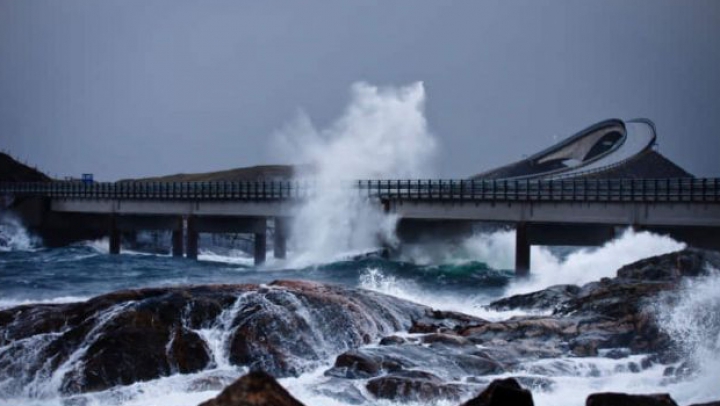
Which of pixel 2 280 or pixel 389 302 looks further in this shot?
pixel 2 280

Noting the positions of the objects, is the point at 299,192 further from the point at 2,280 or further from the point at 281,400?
the point at 281,400

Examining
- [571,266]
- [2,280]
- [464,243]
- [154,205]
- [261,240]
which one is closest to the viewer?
[2,280]

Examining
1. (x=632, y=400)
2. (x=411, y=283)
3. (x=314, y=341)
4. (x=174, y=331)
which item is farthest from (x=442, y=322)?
(x=411, y=283)

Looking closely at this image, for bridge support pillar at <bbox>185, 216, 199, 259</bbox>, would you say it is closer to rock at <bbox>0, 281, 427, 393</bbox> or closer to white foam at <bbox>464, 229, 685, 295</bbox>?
white foam at <bbox>464, 229, 685, 295</bbox>

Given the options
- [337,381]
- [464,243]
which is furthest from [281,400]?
[464,243]

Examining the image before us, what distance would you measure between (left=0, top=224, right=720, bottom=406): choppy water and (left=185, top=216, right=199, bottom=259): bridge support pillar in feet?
9.13

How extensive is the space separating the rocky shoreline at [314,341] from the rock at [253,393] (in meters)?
6.20

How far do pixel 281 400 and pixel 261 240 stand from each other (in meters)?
52.9

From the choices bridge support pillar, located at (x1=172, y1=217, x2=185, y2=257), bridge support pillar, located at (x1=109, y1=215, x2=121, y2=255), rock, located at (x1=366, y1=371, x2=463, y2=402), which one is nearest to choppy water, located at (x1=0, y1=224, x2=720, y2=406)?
rock, located at (x1=366, y1=371, x2=463, y2=402)

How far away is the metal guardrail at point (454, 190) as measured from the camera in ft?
155

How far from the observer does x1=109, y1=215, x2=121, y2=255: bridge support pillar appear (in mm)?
71312

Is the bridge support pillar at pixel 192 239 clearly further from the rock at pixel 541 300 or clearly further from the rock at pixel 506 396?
the rock at pixel 506 396

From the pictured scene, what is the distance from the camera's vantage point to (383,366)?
67.7ft

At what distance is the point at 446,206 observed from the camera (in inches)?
2138
